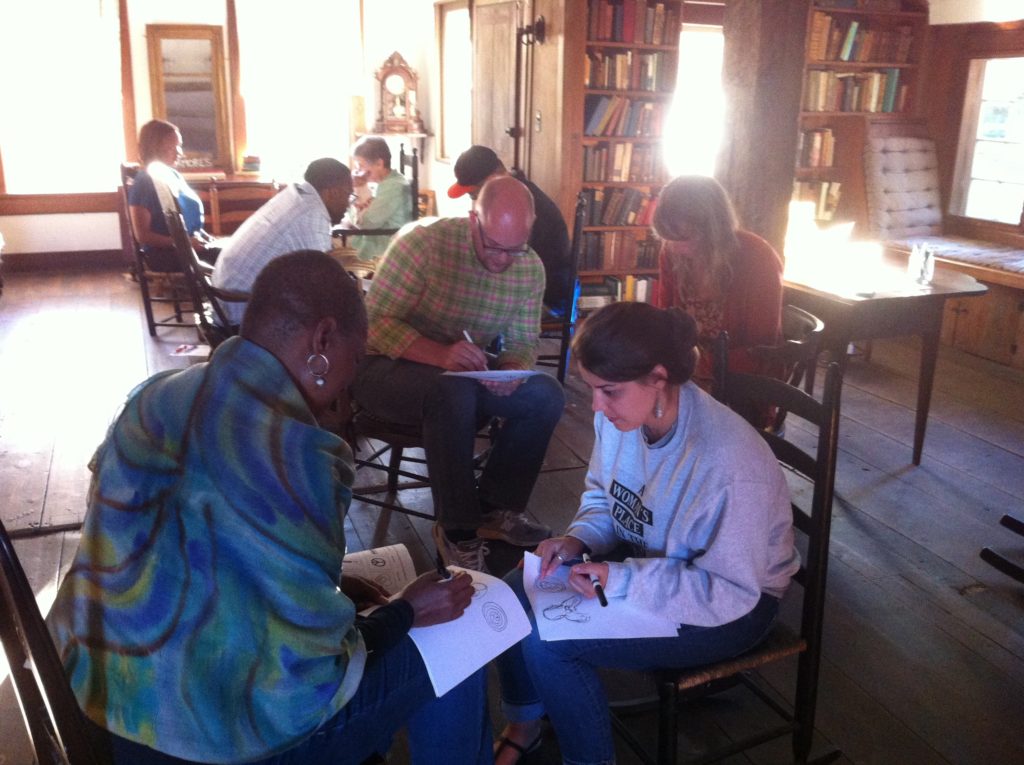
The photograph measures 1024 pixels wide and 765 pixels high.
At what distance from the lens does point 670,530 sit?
1550 millimetres

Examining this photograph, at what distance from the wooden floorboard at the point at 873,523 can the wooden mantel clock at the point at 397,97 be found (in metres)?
3.06

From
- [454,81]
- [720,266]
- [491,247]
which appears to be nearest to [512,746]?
[491,247]

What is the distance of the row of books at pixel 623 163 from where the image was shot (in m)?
5.29

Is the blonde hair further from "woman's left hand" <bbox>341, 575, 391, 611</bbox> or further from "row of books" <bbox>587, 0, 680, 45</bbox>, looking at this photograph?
"row of books" <bbox>587, 0, 680, 45</bbox>

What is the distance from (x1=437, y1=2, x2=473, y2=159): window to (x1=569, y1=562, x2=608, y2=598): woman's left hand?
5.65 meters

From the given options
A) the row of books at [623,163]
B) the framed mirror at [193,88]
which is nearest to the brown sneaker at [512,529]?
the row of books at [623,163]

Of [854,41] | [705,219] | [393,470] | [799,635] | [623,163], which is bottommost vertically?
[393,470]

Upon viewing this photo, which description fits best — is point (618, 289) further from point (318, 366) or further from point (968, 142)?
point (318, 366)

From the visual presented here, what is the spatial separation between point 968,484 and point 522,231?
2.00 meters

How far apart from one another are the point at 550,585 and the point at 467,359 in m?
0.98

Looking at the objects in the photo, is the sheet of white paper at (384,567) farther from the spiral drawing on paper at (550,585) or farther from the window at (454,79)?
the window at (454,79)

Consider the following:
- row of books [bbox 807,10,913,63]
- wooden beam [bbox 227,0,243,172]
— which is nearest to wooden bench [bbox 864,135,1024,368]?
row of books [bbox 807,10,913,63]

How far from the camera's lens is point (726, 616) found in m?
1.49

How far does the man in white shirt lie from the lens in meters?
3.33
